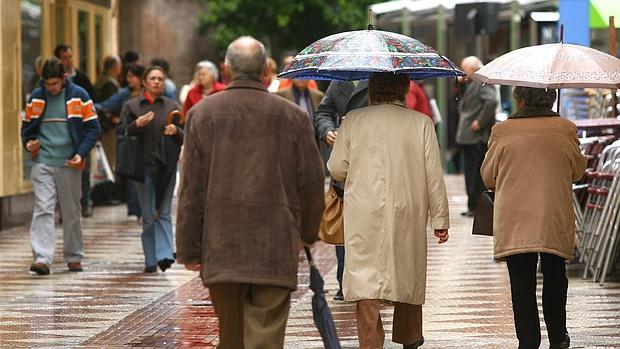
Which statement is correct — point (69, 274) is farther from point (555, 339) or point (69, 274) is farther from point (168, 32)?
point (168, 32)

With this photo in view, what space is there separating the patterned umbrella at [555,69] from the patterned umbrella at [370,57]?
1.13ft

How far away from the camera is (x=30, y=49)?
18.8 meters

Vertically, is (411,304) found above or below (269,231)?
below

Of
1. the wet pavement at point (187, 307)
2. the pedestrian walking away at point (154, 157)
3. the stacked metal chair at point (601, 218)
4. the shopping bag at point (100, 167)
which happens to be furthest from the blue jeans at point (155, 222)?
the shopping bag at point (100, 167)

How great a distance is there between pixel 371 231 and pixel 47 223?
5678mm

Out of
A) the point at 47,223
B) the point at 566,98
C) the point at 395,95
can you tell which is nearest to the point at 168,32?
the point at 566,98

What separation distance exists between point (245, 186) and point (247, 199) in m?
0.06

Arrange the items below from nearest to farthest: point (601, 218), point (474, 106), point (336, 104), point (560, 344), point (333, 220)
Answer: point (560, 344) < point (333, 220) < point (336, 104) < point (601, 218) < point (474, 106)

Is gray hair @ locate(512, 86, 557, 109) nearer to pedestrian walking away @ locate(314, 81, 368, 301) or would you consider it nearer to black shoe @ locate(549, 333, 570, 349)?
black shoe @ locate(549, 333, 570, 349)

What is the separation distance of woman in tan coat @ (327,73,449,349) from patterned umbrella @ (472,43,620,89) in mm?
832

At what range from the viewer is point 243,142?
6781 millimetres

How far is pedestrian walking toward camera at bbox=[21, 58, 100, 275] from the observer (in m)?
13.2

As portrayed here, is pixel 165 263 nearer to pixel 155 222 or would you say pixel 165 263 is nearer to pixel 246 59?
pixel 155 222

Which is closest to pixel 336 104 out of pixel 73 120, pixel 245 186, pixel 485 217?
pixel 485 217
